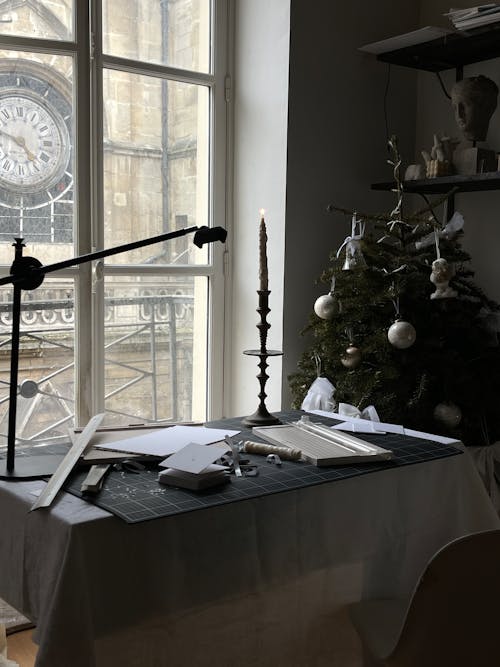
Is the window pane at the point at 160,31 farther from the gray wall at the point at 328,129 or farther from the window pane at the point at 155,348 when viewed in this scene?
the window pane at the point at 155,348

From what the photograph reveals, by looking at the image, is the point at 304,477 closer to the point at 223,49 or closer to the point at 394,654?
the point at 394,654

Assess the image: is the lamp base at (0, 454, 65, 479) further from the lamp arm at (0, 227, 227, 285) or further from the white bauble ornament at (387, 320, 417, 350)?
the white bauble ornament at (387, 320, 417, 350)

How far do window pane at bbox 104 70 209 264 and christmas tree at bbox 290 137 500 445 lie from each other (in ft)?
Result: 2.18

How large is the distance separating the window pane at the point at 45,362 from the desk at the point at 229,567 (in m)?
1.17

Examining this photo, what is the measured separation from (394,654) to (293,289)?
158cm

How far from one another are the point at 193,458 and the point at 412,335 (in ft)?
3.11

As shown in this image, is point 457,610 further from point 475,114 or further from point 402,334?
point 475,114

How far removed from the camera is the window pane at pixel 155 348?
9.21 ft

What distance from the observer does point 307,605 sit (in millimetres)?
1537

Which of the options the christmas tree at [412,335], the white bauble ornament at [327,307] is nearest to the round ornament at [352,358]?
the christmas tree at [412,335]

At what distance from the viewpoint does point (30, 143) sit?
2570mm

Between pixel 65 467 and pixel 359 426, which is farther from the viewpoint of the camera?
pixel 359 426

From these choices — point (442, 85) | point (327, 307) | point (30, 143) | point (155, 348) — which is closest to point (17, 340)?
point (327, 307)

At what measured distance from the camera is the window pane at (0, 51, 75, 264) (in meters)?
2.54
